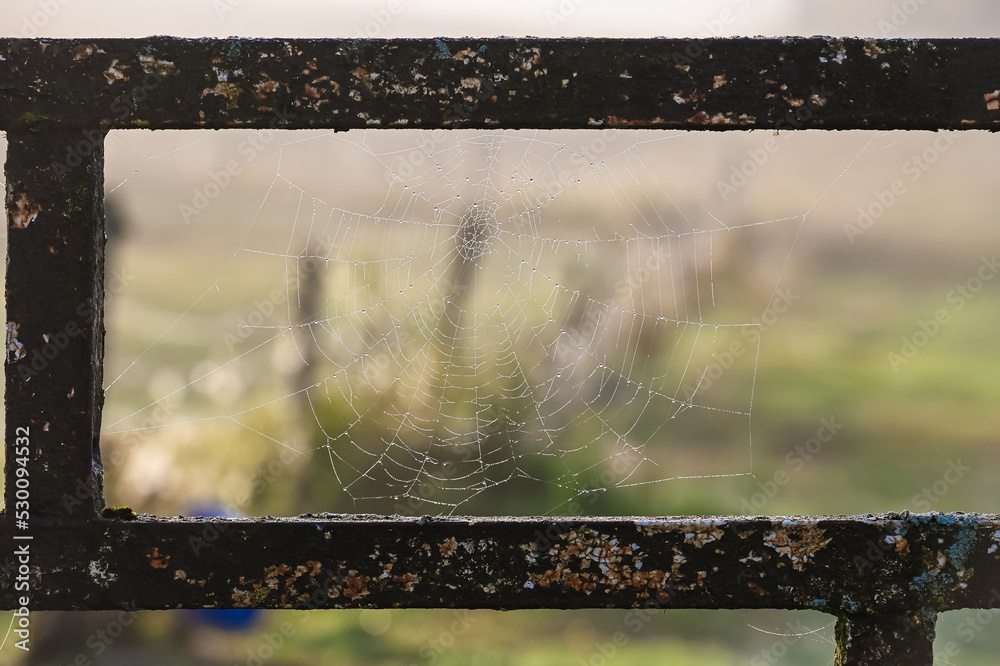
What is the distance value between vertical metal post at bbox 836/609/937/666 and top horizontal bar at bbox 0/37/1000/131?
775 mm

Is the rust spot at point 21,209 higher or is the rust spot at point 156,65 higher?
the rust spot at point 156,65

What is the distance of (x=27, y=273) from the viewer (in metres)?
1.02

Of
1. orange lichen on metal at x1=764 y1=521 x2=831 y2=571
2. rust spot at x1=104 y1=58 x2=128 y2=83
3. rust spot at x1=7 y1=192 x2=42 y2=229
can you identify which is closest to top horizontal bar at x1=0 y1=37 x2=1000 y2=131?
rust spot at x1=104 y1=58 x2=128 y2=83

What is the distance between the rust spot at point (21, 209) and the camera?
101 centimetres

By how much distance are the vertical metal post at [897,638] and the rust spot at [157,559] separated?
3.58 feet

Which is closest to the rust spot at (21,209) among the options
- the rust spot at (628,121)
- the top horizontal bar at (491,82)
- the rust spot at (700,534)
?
the top horizontal bar at (491,82)

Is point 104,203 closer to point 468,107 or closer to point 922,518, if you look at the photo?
point 468,107

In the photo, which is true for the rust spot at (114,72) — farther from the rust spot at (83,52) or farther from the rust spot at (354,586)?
the rust spot at (354,586)

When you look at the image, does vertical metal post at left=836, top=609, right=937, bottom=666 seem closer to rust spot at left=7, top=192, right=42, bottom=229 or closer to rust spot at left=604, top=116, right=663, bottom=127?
rust spot at left=604, top=116, right=663, bottom=127

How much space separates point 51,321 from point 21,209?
0.18 metres

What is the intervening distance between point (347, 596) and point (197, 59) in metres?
0.85

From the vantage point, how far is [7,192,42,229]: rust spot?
3.32 feet

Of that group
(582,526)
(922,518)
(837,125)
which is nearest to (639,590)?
(582,526)

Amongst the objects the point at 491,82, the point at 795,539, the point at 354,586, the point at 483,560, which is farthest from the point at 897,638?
the point at 491,82
